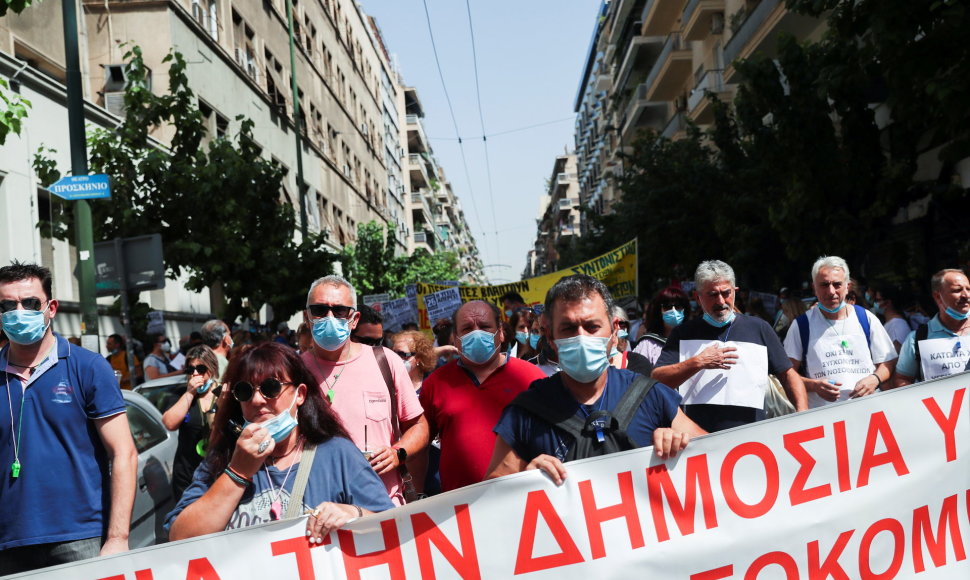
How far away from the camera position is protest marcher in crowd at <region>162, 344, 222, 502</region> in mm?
6004

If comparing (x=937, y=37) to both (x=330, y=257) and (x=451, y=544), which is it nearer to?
(x=451, y=544)

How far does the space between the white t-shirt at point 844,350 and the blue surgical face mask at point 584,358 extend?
8.74 feet

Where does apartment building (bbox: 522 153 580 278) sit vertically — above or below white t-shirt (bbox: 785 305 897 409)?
above

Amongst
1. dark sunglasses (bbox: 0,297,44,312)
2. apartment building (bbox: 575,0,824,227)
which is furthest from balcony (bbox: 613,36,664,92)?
dark sunglasses (bbox: 0,297,44,312)

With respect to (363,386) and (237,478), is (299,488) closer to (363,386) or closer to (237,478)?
(237,478)

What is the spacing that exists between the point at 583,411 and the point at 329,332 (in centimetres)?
154

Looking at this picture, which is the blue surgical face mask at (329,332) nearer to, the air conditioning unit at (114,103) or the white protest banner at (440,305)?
the white protest banner at (440,305)

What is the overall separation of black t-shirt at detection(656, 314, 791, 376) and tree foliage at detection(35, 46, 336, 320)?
11541mm

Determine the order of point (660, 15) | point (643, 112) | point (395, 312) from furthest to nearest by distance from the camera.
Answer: point (643, 112) < point (660, 15) < point (395, 312)

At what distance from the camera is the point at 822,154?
16.1 meters

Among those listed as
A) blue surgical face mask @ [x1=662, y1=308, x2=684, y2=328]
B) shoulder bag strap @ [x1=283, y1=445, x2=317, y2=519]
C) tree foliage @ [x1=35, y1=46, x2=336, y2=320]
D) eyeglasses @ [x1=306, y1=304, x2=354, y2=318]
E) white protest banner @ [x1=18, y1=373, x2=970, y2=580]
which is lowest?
white protest banner @ [x1=18, y1=373, x2=970, y2=580]

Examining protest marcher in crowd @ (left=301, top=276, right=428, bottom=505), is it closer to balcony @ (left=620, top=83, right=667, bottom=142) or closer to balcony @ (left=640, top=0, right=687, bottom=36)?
balcony @ (left=640, top=0, right=687, bottom=36)

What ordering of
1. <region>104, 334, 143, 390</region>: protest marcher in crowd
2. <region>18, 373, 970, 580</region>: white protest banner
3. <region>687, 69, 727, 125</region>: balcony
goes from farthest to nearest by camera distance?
<region>687, 69, 727, 125</region>: balcony → <region>104, 334, 143, 390</region>: protest marcher in crowd → <region>18, 373, 970, 580</region>: white protest banner

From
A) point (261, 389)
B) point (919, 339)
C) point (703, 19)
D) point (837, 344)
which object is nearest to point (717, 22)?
point (703, 19)
